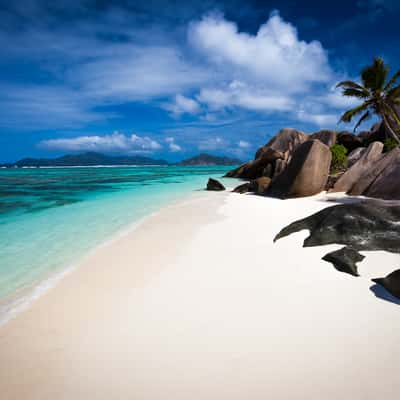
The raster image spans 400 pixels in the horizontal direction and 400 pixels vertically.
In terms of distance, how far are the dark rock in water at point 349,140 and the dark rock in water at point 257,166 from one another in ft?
24.0

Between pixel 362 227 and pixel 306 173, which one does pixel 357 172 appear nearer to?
pixel 306 173

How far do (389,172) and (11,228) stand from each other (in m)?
11.9

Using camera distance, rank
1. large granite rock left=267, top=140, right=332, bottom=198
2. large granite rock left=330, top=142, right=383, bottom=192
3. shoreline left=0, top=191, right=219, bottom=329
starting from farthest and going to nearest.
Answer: large granite rock left=330, top=142, right=383, bottom=192 < large granite rock left=267, top=140, right=332, bottom=198 < shoreline left=0, top=191, right=219, bottom=329

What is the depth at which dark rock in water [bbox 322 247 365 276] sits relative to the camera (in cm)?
297

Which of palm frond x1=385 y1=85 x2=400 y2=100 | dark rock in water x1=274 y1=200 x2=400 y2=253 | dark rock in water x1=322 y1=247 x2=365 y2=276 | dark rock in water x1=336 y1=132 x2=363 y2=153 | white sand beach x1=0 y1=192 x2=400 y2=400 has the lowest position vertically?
white sand beach x1=0 y1=192 x2=400 y2=400

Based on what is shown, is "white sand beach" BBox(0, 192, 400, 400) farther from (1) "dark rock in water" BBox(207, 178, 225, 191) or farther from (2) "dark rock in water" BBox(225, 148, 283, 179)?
(2) "dark rock in water" BBox(225, 148, 283, 179)

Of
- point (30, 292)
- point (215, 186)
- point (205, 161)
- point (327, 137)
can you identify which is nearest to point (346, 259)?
point (30, 292)

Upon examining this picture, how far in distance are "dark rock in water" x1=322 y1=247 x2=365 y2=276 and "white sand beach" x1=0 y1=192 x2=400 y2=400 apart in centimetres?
10

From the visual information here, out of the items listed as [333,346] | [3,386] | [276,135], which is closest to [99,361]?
[3,386]

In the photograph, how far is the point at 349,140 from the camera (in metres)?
23.1

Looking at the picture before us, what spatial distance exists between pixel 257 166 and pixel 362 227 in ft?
62.1

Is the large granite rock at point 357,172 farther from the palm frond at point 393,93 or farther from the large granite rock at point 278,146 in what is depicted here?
the large granite rock at point 278,146

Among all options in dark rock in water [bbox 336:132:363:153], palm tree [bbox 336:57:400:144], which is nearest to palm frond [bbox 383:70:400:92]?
palm tree [bbox 336:57:400:144]

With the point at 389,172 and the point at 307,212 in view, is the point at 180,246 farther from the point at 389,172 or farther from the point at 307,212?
the point at 389,172
